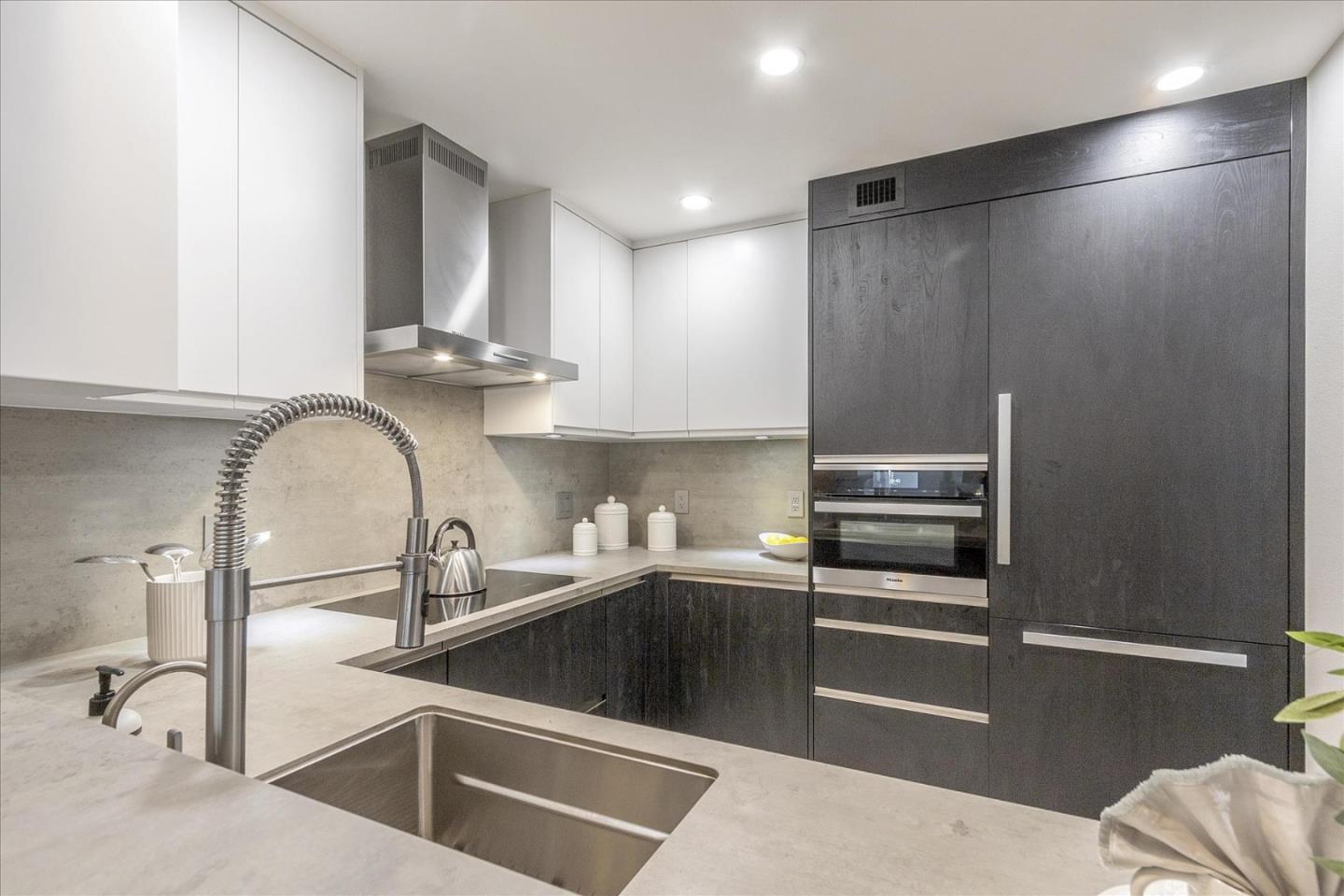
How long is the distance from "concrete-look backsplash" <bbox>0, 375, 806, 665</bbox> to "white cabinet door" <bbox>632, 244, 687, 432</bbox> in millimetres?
375

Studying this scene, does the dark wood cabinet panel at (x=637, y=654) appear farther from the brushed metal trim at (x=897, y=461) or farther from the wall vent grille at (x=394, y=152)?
the wall vent grille at (x=394, y=152)

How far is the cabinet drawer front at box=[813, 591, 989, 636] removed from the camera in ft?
6.61

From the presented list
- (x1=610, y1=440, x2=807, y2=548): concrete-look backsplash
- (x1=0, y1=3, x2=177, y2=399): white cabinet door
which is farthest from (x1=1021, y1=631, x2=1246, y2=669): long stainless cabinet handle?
(x1=0, y1=3, x2=177, y2=399): white cabinet door

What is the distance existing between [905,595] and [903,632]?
12cm

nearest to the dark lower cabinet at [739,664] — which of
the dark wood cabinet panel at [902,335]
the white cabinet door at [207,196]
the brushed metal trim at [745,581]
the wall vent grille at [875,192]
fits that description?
the brushed metal trim at [745,581]

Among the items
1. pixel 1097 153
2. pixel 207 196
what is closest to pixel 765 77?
pixel 1097 153

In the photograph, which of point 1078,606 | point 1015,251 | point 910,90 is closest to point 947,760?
point 1078,606

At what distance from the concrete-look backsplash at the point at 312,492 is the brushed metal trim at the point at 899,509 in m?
0.62

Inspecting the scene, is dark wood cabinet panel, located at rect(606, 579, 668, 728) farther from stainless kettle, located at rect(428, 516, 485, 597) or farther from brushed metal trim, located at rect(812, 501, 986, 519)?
brushed metal trim, located at rect(812, 501, 986, 519)

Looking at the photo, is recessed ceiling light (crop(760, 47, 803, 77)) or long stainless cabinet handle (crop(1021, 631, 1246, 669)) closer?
recessed ceiling light (crop(760, 47, 803, 77))

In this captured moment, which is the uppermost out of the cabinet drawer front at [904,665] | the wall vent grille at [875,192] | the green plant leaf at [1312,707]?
the wall vent grille at [875,192]

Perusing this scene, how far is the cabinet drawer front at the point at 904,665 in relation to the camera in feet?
6.56

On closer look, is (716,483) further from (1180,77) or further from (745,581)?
(1180,77)

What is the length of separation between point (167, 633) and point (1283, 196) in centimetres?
289
